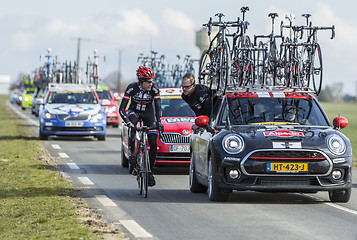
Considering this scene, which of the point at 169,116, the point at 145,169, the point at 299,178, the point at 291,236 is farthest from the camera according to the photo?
the point at 169,116

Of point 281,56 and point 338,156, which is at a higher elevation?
point 281,56

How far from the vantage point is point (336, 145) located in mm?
11141

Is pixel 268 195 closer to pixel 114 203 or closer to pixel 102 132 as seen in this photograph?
pixel 114 203

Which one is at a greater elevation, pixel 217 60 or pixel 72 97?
pixel 217 60

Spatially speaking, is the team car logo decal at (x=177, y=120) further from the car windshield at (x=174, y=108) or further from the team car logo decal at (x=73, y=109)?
the team car logo decal at (x=73, y=109)

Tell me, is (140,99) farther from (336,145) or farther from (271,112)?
(336,145)

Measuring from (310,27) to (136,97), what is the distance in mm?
4516

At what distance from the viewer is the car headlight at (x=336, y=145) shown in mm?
11086

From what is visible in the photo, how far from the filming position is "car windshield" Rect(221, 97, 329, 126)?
11977 millimetres

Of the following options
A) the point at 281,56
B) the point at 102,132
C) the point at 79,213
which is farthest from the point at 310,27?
the point at 102,132

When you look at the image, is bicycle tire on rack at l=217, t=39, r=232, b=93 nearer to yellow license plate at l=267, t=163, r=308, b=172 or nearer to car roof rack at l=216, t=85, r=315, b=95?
car roof rack at l=216, t=85, r=315, b=95

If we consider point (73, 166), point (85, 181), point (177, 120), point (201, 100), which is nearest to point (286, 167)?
point (201, 100)

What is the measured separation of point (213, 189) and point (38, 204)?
2241 mm

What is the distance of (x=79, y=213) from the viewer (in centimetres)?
1018
